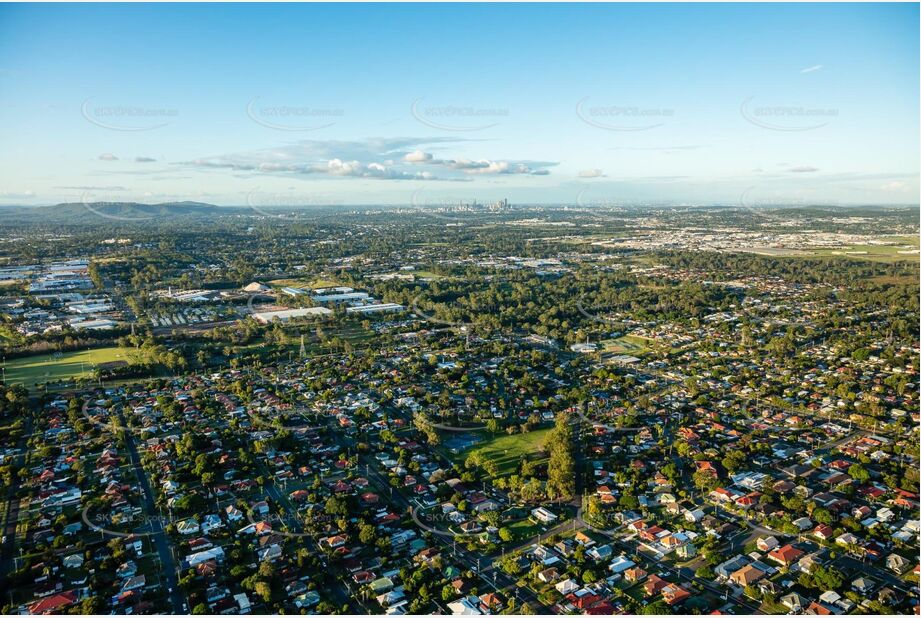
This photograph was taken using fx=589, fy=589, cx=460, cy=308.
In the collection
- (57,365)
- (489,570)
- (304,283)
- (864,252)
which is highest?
(864,252)

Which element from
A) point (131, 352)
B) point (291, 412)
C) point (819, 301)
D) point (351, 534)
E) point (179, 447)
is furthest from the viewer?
point (819, 301)

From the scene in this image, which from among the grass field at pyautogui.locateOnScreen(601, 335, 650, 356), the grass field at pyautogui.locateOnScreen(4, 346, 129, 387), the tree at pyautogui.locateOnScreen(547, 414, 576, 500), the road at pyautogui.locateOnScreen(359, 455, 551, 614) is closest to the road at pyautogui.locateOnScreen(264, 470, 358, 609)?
the road at pyautogui.locateOnScreen(359, 455, 551, 614)

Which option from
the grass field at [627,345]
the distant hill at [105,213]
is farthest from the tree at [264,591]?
the distant hill at [105,213]

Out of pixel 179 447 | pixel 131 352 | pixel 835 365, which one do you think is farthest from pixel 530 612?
pixel 131 352

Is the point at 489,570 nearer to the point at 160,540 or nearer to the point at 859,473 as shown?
the point at 160,540

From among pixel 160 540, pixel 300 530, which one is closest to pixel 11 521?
pixel 160 540

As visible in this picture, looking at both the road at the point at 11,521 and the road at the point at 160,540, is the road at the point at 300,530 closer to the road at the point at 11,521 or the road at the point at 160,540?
the road at the point at 160,540

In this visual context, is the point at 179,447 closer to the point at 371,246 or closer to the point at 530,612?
the point at 530,612
